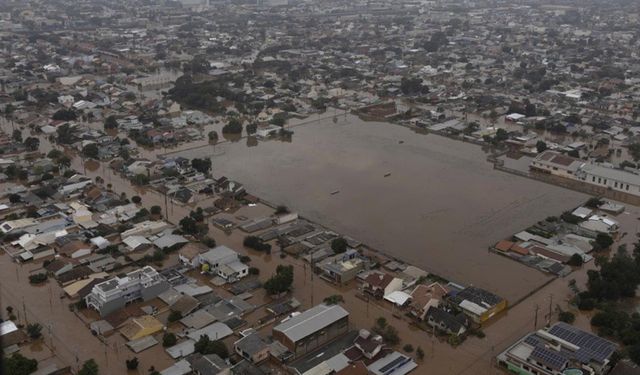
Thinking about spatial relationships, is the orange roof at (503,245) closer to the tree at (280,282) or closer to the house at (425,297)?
the house at (425,297)

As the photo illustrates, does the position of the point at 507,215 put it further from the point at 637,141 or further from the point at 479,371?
the point at 637,141

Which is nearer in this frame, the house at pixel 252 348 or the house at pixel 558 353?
the house at pixel 558 353

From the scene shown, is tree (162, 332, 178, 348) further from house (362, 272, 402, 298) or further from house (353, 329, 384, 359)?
house (362, 272, 402, 298)

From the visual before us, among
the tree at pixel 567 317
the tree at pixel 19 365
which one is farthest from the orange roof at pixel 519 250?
the tree at pixel 19 365

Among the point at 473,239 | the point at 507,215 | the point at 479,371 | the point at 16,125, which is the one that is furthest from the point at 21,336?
the point at 16,125

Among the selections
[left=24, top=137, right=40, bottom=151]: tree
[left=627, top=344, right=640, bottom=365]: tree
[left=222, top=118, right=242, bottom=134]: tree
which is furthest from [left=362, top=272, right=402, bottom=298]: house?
[left=24, top=137, right=40, bottom=151]: tree
